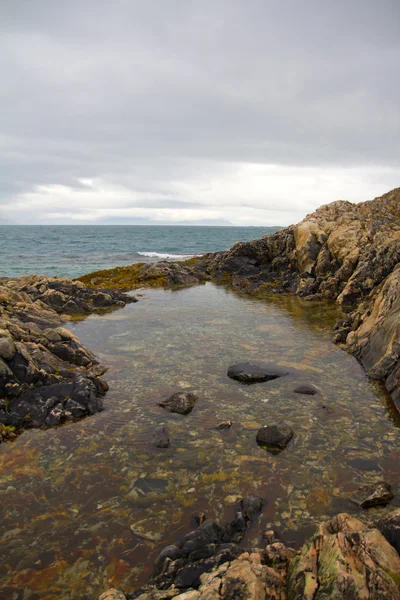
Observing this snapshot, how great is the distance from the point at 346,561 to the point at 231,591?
2012 mm

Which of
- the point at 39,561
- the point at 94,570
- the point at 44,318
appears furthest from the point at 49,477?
the point at 44,318

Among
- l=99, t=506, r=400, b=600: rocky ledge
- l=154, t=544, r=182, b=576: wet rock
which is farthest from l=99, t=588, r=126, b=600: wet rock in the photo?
l=154, t=544, r=182, b=576: wet rock

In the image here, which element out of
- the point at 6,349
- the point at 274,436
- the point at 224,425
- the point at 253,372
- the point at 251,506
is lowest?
the point at 251,506

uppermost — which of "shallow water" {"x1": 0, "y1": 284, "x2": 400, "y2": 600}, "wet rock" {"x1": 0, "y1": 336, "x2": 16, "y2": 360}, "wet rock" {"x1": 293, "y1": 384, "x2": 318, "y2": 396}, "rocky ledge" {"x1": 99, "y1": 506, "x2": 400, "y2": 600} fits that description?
"wet rock" {"x1": 0, "y1": 336, "x2": 16, "y2": 360}

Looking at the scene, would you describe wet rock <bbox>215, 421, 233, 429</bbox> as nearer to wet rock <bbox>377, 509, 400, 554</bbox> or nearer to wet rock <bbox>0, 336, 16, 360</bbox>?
wet rock <bbox>377, 509, 400, 554</bbox>

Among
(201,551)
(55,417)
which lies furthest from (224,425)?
(55,417)

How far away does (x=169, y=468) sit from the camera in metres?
11.6

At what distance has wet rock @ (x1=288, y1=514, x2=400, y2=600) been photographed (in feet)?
18.8

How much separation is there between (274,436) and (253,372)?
5476 millimetres

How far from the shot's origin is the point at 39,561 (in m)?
8.47

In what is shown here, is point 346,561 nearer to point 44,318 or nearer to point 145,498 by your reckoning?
point 145,498

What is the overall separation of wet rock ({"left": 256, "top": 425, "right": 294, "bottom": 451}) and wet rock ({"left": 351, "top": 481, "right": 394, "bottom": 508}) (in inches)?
111

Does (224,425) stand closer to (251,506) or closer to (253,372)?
(251,506)

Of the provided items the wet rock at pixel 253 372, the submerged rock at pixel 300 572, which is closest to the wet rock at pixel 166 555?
the submerged rock at pixel 300 572
